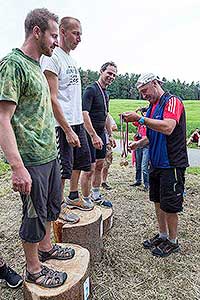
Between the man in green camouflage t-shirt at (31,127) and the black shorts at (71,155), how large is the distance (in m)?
0.63

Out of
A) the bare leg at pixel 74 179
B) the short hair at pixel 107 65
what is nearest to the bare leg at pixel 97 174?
the bare leg at pixel 74 179

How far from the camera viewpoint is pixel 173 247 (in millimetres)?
3238

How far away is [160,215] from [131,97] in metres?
35.0

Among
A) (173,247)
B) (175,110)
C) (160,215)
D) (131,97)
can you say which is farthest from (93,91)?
(131,97)

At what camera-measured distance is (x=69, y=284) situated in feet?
6.93

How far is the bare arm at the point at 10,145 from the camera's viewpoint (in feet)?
5.64

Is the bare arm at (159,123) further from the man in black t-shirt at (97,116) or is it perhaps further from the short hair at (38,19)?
the short hair at (38,19)

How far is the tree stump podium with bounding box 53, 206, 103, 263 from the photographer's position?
2854 millimetres

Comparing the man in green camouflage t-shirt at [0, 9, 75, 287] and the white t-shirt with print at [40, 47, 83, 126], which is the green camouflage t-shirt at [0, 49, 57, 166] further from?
the white t-shirt with print at [40, 47, 83, 126]

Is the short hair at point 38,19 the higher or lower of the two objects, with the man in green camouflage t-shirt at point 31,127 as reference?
higher

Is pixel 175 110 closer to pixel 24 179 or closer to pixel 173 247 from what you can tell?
pixel 173 247

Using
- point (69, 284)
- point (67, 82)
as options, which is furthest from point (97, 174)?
point (69, 284)

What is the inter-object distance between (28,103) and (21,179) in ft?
1.45

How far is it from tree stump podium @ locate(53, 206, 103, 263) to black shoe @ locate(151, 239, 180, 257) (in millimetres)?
592
